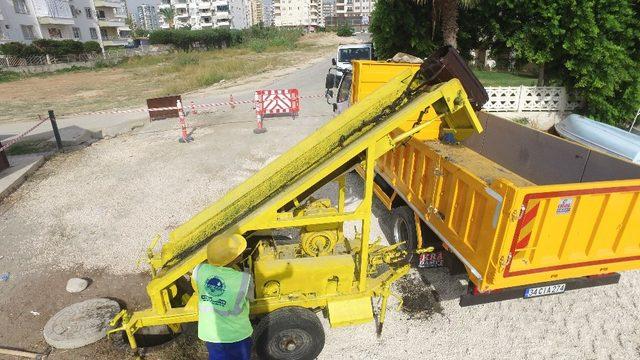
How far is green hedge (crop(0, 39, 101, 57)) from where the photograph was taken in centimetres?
3466

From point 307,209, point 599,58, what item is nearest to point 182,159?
point 307,209

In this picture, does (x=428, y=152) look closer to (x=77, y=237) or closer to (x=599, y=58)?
(x=77, y=237)

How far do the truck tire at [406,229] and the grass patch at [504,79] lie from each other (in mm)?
17052

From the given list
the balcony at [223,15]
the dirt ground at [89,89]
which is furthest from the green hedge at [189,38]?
the balcony at [223,15]

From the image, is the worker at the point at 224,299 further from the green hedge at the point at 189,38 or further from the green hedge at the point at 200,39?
the green hedge at the point at 189,38

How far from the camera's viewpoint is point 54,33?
4694cm

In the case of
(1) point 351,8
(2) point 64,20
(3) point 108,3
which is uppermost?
(1) point 351,8

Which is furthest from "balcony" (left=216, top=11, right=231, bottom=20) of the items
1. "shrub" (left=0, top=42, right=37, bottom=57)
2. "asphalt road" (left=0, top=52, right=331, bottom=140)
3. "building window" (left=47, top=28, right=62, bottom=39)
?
"asphalt road" (left=0, top=52, right=331, bottom=140)

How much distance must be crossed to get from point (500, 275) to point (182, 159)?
29.8 ft

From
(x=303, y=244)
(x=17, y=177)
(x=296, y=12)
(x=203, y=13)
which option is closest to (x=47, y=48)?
(x=17, y=177)

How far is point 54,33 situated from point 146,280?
184 ft

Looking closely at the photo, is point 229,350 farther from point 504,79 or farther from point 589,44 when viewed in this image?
point 504,79

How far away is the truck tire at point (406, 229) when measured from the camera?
17.2 feet

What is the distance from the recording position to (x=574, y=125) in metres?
10.3
